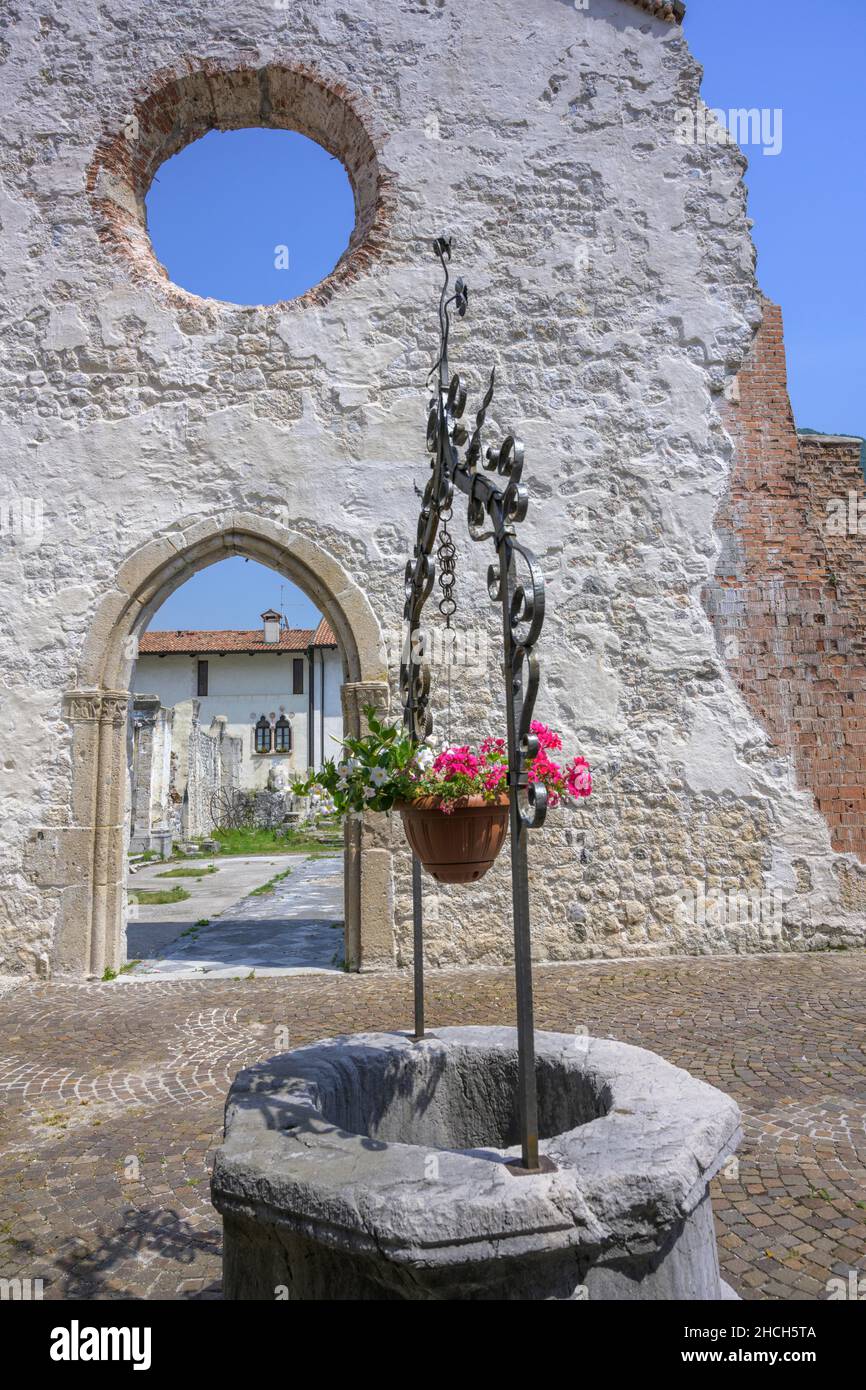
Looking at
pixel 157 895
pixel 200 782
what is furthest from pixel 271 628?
pixel 157 895

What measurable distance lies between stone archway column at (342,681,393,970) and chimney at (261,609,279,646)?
27.3 meters

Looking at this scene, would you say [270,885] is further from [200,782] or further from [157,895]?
[200,782]

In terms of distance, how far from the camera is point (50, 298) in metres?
7.09

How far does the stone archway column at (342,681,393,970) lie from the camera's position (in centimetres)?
657

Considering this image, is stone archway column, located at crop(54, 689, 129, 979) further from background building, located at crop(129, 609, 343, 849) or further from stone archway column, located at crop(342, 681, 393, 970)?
background building, located at crop(129, 609, 343, 849)

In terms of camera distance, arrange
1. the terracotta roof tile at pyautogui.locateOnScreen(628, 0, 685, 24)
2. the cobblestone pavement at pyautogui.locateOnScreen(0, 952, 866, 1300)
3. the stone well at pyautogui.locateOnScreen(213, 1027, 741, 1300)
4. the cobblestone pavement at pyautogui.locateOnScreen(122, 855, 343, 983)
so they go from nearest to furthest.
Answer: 1. the stone well at pyautogui.locateOnScreen(213, 1027, 741, 1300)
2. the cobblestone pavement at pyautogui.locateOnScreen(0, 952, 866, 1300)
3. the cobblestone pavement at pyautogui.locateOnScreen(122, 855, 343, 983)
4. the terracotta roof tile at pyautogui.locateOnScreen(628, 0, 685, 24)

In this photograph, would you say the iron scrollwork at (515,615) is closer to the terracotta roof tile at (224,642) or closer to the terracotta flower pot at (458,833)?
the terracotta flower pot at (458,833)

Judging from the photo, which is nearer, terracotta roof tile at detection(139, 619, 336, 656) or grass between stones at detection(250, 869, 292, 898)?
grass between stones at detection(250, 869, 292, 898)

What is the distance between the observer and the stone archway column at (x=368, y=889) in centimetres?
657

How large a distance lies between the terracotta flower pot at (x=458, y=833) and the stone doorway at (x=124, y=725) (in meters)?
4.22

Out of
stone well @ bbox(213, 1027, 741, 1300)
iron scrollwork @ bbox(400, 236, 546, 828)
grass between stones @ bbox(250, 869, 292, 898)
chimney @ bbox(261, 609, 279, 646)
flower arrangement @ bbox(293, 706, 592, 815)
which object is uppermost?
chimney @ bbox(261, 609, 279, 646)

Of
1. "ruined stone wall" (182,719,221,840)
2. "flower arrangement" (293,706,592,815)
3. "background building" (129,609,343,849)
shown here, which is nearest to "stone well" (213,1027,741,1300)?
"flower arrangement" (293,706,592,815)

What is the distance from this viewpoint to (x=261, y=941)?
7812 millimetres
